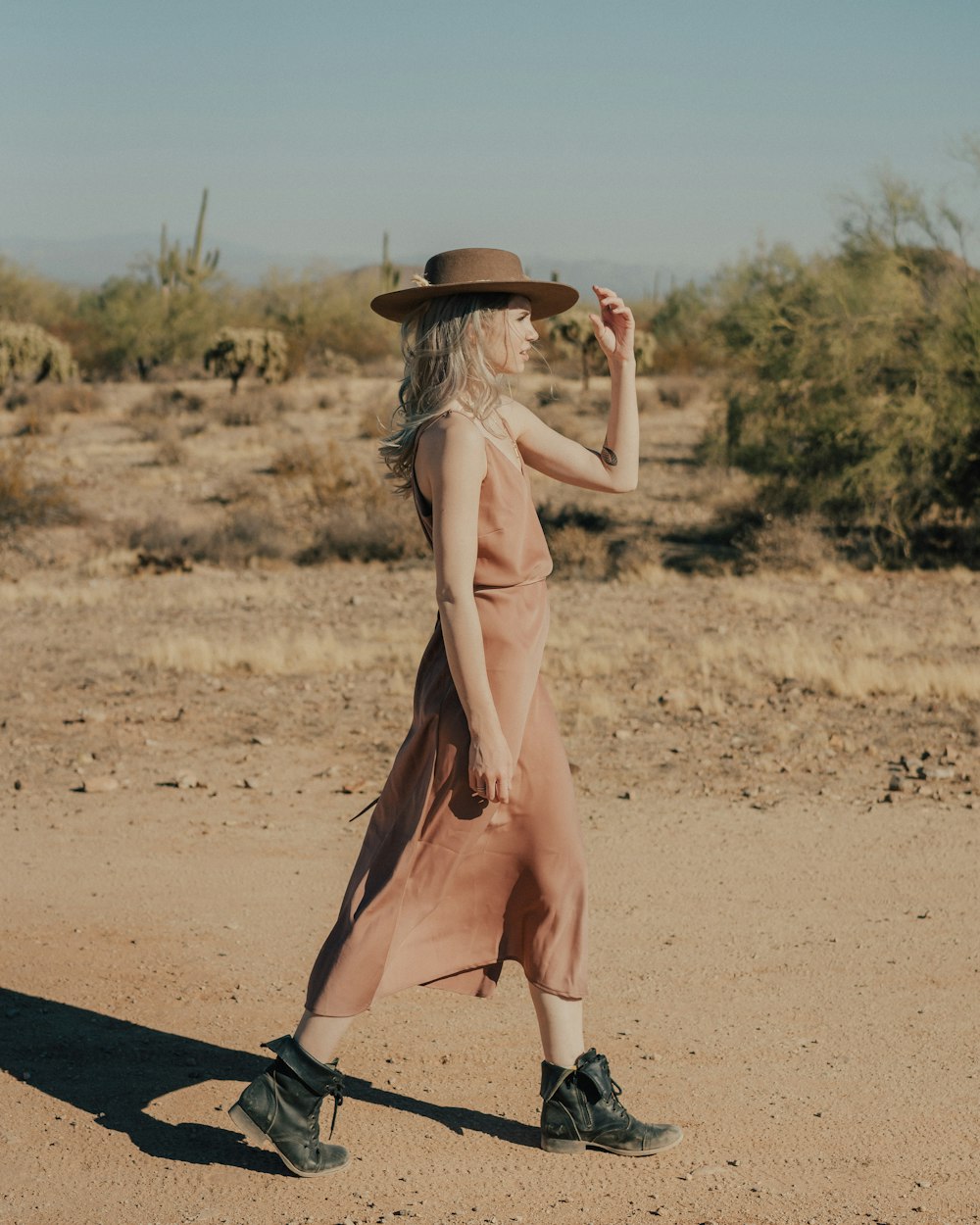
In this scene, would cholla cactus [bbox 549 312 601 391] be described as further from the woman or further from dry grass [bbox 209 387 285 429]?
the woman

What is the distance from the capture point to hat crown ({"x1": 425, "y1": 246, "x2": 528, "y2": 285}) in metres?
3.11

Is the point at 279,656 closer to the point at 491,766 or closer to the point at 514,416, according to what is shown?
the point at 514,416

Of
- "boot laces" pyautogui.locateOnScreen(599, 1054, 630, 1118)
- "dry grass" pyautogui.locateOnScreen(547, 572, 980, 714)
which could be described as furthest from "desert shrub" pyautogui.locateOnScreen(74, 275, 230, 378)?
"boot laces" pyautogui.locateOnScreen(599, 1054, 630, 1118)

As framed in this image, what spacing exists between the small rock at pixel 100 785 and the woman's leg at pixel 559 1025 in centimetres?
416

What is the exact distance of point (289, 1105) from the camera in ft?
10.5

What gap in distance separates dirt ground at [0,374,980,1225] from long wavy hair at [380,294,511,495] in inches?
70.0

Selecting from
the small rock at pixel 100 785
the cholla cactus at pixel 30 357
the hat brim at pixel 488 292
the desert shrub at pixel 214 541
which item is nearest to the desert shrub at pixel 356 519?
the desert shrub at pixel 214 541

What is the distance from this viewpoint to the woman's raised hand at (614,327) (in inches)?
137

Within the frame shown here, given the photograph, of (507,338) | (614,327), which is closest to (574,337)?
(614,327)

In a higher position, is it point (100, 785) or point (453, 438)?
point (453, 438)


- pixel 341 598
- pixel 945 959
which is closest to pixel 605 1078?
pixel 945 959

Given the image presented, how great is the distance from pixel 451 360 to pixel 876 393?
528 inches

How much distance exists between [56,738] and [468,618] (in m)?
5.51

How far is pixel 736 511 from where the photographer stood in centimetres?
1738
